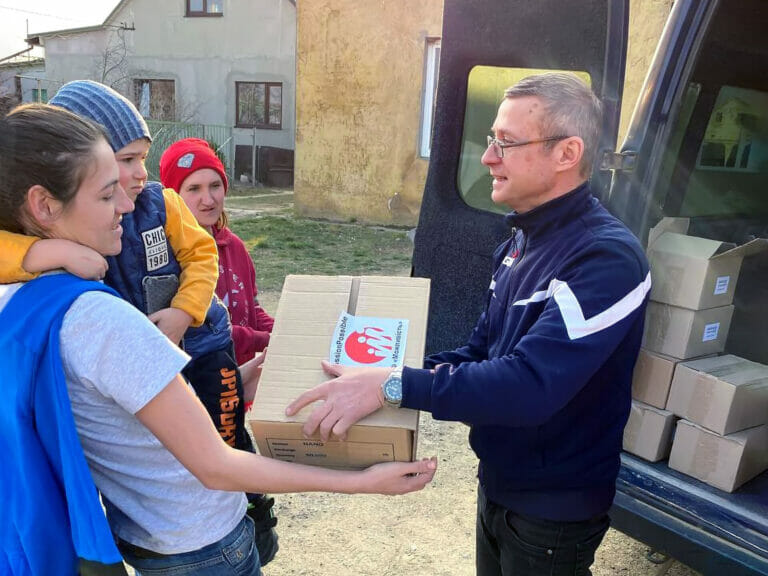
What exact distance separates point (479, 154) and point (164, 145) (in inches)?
593

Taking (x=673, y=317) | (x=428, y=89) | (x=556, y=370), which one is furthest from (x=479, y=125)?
(x=428, y=89)

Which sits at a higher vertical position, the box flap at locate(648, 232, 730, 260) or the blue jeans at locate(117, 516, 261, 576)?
the box flap at locate(648, 232, 730, 260)

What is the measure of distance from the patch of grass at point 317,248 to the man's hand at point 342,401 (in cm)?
544

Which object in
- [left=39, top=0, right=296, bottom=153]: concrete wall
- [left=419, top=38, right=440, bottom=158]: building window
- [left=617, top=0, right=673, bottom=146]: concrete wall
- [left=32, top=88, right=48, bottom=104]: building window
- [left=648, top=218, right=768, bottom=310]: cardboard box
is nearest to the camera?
[left=648, top=218, right=768, bottom=310]: cardboard box

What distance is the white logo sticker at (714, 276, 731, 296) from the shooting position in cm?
221

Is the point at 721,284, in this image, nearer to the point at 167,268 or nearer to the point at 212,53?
the point at 167,268

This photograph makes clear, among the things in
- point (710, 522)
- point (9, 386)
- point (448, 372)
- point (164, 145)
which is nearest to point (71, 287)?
point (9, 386)

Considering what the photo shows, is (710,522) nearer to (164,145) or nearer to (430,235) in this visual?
(430,235)

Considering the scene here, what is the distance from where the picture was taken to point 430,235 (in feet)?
9.50

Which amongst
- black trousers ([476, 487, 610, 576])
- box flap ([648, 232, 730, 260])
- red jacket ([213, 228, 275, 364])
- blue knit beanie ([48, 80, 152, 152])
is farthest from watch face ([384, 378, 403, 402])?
box flap ([648, 232, 730, 260])

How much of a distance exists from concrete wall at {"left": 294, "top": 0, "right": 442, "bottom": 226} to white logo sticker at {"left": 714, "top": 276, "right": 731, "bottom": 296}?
8412mm

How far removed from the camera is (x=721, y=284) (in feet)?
7.34

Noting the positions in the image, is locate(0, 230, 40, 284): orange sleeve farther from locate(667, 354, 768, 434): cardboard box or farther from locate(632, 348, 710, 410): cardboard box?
locate(667, 354, 768, 434): cardboard box

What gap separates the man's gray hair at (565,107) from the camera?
1.56 meters
